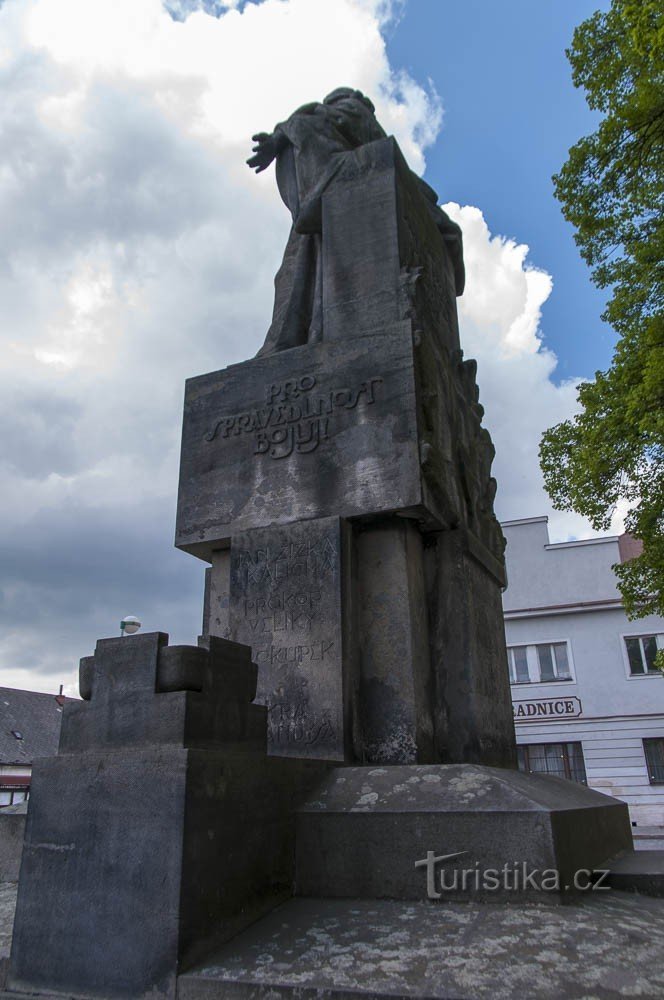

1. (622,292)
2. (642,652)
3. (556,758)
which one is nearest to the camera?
(622,292)

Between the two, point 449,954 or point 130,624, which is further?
point 130,624

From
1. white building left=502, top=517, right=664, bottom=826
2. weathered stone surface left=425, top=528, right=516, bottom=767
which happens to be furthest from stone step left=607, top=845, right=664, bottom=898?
white building left=502, top=517, right=664, bottom=826

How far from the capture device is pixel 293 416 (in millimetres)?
5633

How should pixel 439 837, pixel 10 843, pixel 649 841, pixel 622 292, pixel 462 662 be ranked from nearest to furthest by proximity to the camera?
pixel 439 837, pixel 10 843, pixel 462 662, pixel 622 292, pixel 649 841

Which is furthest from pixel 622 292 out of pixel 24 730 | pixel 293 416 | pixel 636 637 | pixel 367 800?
pixel 24 730

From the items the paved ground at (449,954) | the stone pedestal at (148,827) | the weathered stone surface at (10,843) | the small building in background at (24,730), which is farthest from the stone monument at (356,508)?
the small building in background at (24,730)

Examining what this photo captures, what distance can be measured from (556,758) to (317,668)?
2098cm

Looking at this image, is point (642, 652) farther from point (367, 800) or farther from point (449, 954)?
point (449, 954)

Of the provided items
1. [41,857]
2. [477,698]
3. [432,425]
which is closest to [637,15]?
[432,425]

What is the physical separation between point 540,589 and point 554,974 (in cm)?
2362

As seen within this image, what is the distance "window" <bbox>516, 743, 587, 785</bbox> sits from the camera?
75.0 feet

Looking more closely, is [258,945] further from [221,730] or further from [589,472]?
[589,472]

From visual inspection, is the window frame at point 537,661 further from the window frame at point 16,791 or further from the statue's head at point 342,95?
the statue's head at point 342,95

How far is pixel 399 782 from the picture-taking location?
3826 mm
